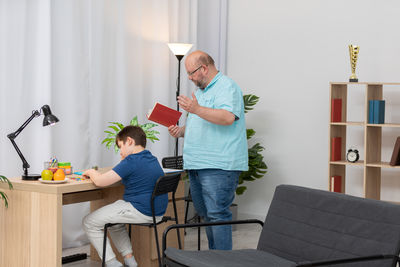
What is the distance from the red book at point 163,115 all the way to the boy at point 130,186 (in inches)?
6.1

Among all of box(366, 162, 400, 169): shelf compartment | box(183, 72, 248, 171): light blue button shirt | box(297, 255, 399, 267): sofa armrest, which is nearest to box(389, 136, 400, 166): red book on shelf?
box(366, 162, 400, 169): shelf compartment

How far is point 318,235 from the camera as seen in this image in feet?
8.89

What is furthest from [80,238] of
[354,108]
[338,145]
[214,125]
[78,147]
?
[354,108]

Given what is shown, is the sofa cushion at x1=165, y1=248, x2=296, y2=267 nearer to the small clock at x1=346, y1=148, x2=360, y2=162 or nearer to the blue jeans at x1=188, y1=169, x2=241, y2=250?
the blue jeans at x1=188, y1=169, x2=241, y2=250

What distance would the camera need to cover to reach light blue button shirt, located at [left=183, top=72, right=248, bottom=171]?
3523mm

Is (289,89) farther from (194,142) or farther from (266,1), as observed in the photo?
(194,142)

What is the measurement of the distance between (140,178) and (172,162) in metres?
0.96

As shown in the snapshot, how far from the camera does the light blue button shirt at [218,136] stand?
139 inches

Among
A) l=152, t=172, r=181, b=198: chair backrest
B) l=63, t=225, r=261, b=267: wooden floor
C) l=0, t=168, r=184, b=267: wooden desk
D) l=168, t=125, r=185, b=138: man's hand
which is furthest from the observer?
l=63, t=225, r=261, b=267: wooden floor

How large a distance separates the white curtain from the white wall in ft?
2.21

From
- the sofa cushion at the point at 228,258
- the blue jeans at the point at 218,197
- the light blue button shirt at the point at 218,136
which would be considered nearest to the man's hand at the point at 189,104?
the light blue button shirt at the point at 218,136

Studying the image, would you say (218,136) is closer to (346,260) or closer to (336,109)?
(346,260)

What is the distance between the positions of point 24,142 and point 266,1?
2.80 meters

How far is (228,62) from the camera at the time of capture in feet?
19.6
